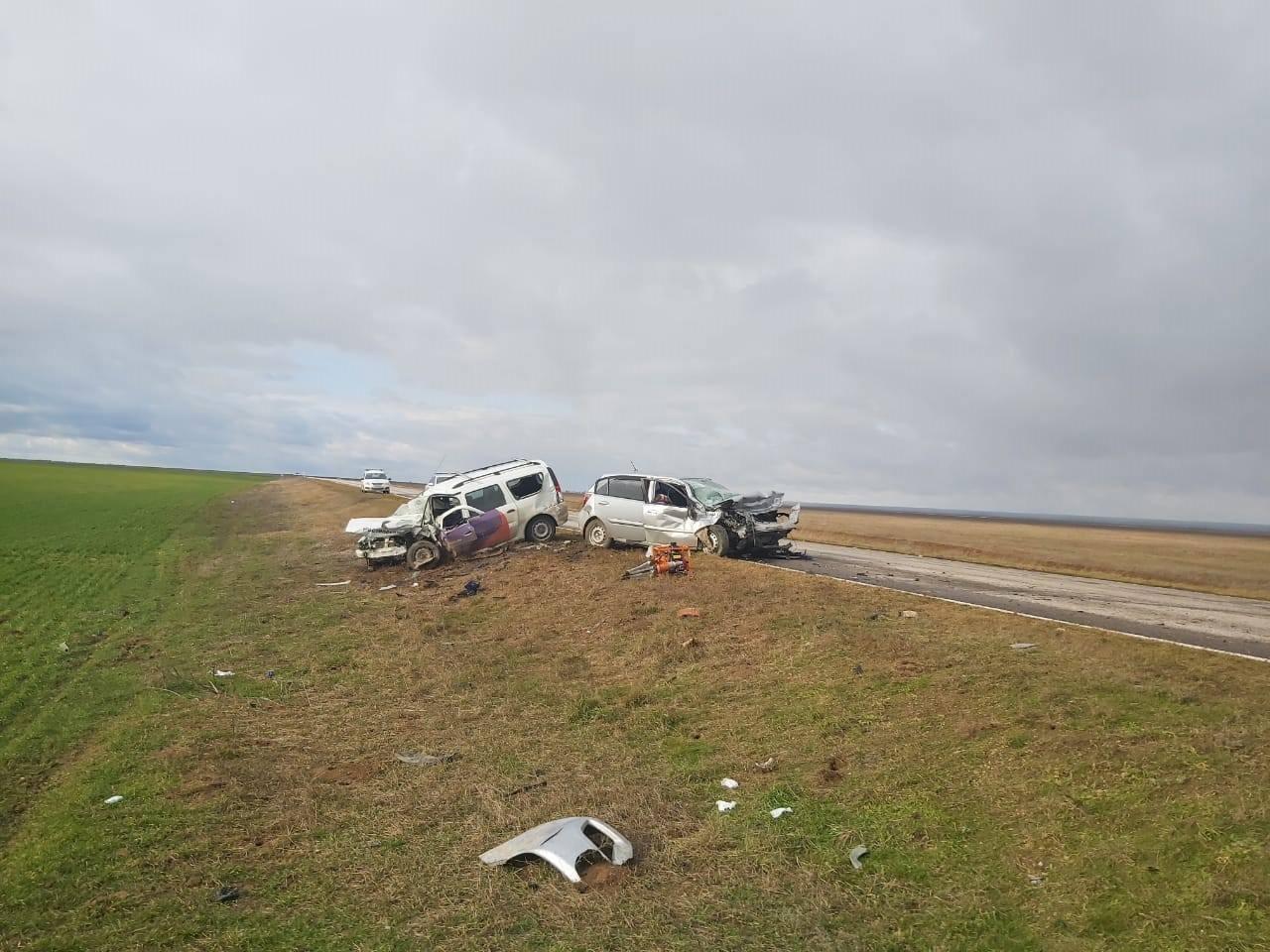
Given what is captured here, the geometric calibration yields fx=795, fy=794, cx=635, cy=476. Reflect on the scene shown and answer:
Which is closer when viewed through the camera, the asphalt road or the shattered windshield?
the asphalt road

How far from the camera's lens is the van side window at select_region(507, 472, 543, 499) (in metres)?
21.5

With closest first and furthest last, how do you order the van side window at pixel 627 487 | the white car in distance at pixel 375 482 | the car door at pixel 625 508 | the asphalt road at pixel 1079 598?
the asphalt road at pixel 1079 598 → the car door at pixel 625 508 → the van side window at pixel 627 487 → the white car in distance at pixel 375 482

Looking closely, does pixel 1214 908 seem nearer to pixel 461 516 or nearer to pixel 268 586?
pixel 461 516

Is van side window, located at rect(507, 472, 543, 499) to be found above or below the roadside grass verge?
above

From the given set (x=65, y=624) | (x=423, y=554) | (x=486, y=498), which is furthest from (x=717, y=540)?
(x=65, y=624)

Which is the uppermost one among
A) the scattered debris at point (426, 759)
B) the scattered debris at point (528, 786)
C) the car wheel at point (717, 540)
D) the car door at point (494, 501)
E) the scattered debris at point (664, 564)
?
the car door at point (494, 501)

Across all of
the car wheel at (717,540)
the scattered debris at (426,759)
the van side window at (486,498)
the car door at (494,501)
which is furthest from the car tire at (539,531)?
the scattered debris at (426,759)

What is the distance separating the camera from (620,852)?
575cm

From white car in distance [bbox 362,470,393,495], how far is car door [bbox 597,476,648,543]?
152 ft

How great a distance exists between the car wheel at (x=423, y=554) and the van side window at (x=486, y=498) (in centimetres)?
148

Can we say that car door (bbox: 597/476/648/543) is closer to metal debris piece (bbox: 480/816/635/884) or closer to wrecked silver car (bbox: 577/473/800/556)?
wrecked silver car (bbox: 577/473/800/556)

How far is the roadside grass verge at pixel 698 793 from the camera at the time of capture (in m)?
4.96

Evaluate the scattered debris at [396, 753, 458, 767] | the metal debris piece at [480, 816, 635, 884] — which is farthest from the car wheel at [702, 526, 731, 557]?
the metal debris piece at [480, 816, 635, 884]

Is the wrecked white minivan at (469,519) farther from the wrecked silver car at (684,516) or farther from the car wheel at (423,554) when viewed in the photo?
the wrecked silver car at (684,516)
